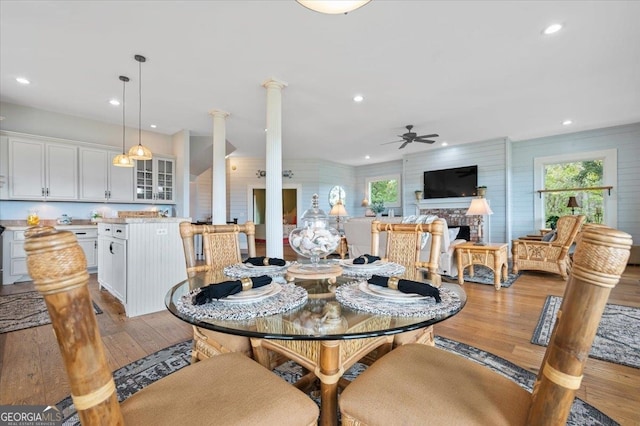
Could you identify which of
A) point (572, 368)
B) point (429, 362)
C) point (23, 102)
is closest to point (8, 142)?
point (23, 102)

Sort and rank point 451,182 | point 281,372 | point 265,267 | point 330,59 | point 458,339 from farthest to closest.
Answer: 1. point 451,182
2. point 330,59
3. point 458,339
4. point 281,372
5. point 265,267

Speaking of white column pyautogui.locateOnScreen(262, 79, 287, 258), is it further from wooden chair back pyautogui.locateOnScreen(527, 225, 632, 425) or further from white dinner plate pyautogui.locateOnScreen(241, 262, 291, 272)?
wooden chair back pyautogui.locateOnScreen(527, 225, 632, 425)

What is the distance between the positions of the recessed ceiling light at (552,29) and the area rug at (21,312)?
4954 mm

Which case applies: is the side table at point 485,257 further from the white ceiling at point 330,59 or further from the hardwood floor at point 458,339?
the white ceiling at point 330,59

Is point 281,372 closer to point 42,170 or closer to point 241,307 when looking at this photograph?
point 241,307

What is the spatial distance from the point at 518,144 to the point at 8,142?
9.93 metres

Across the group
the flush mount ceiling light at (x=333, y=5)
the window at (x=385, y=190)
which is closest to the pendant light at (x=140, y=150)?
the flush mount ceiling light at (x=333, y=5)

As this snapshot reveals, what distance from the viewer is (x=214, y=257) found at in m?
1.82

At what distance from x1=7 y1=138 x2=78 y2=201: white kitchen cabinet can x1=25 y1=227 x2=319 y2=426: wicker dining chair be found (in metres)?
5.35

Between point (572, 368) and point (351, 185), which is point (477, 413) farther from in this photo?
point (351, 185)

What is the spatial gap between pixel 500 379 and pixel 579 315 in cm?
49

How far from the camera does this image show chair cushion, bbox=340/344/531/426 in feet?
2.56

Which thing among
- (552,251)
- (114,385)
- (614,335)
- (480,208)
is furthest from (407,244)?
(552,251)
